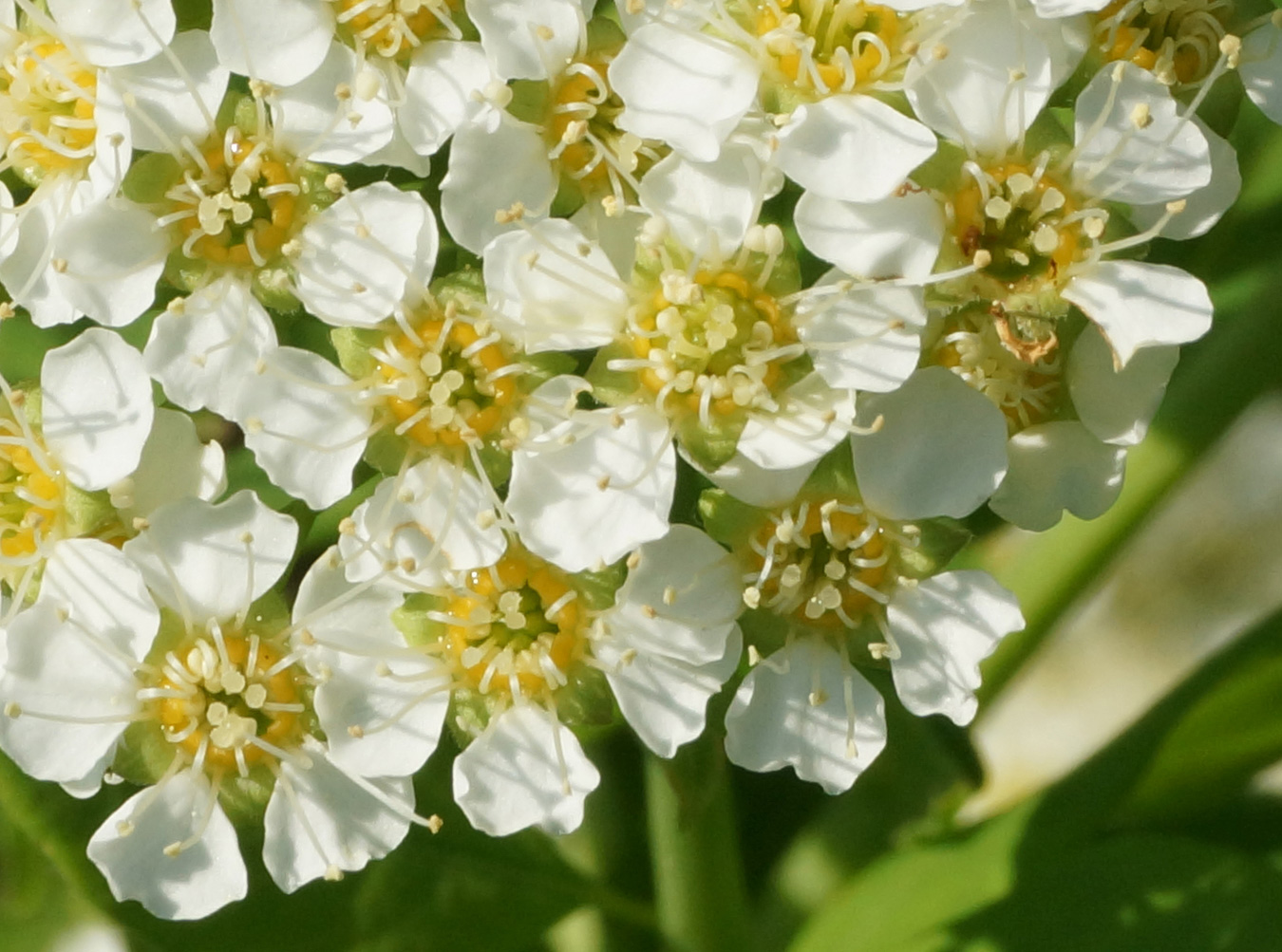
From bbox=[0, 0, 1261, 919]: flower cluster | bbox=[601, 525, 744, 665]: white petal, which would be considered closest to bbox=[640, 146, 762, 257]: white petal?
bbox=[0, 0, 1261, 919]: flower cluster

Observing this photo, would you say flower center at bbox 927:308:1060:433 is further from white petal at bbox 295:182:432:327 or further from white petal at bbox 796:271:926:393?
white petal at bbox 295:182:432:327

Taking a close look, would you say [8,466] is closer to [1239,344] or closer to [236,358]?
[236,358]

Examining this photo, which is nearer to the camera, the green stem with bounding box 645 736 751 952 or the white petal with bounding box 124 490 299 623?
the white petal with bounding box 124 490 299 623

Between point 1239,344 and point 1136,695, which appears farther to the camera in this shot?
point 1136,695

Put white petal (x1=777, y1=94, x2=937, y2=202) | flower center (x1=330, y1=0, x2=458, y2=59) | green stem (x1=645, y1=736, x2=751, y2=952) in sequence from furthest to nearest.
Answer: green stem (x1=645, y1=736, x2=751, y2=952) → flower center (x1=330, y1=0, x2=458, y2=59) → white petal (x1=777, y1=94, x2=937, y2=202)

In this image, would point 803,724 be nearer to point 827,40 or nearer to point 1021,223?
point 1021,223

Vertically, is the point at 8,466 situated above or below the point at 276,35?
below

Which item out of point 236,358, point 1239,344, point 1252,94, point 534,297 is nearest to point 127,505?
point 236,358
